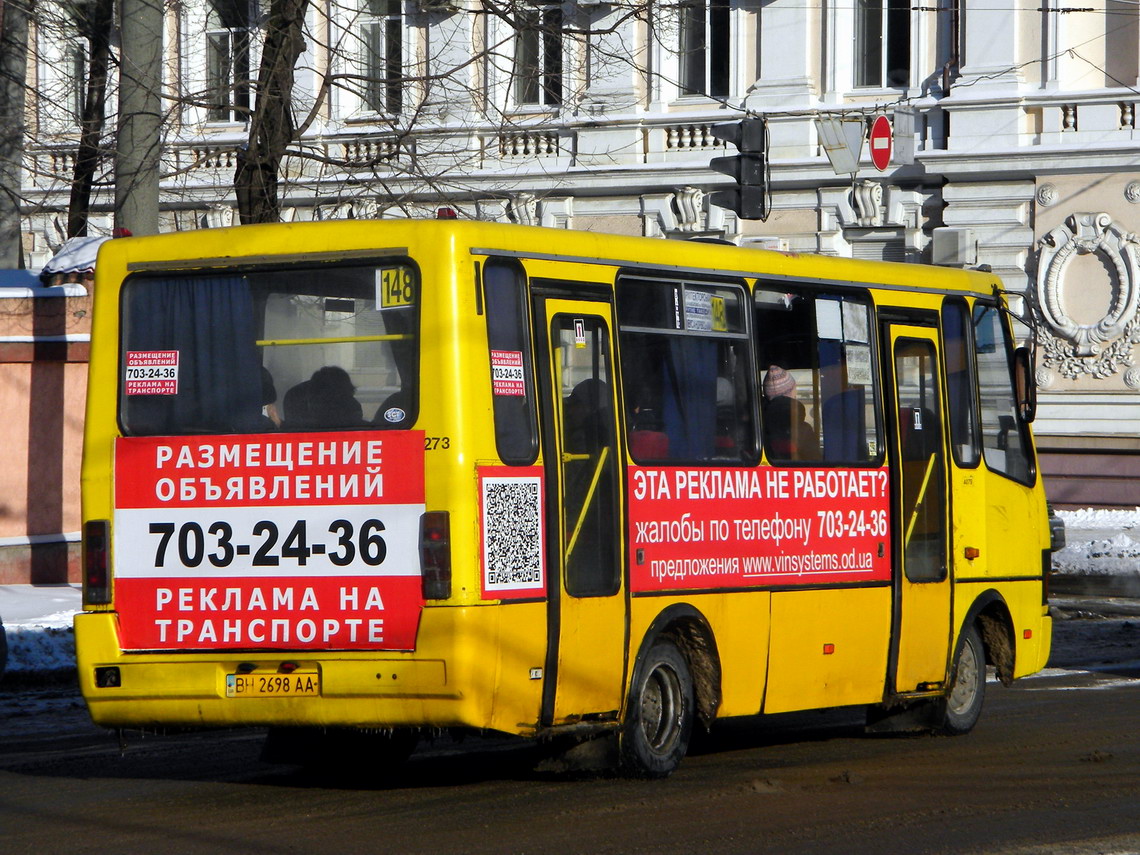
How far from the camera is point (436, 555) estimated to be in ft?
27.4

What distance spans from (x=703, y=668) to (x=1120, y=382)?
63.2 ft

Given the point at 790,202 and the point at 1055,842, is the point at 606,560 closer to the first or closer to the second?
the point at 1055,842

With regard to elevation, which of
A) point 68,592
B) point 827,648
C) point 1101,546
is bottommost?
point 68,592

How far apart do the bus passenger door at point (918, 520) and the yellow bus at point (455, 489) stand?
58cm

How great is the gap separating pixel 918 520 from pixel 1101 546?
1401cm

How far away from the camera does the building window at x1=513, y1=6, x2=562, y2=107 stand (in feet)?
62.4

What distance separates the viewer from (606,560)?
29.8 feet

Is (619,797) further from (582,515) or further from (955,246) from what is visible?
(955,246)

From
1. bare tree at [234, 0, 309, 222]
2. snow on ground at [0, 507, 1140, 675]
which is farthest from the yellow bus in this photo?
bare tree at [234, 0, 309, 222]

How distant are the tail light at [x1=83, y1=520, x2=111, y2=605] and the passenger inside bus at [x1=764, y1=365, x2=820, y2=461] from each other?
3.39 meters

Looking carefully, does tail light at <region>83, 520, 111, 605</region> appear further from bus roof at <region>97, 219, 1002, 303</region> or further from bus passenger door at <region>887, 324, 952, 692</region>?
bus passenger door at <region>887, 324, 952, 692</region>

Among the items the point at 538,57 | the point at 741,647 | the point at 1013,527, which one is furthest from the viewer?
the point at 538,57

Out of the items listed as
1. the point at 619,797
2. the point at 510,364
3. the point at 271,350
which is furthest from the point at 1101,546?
the point at 271,350

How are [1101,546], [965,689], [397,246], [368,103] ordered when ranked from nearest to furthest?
[397,246], [965,689], [368,103], [1101,546]
